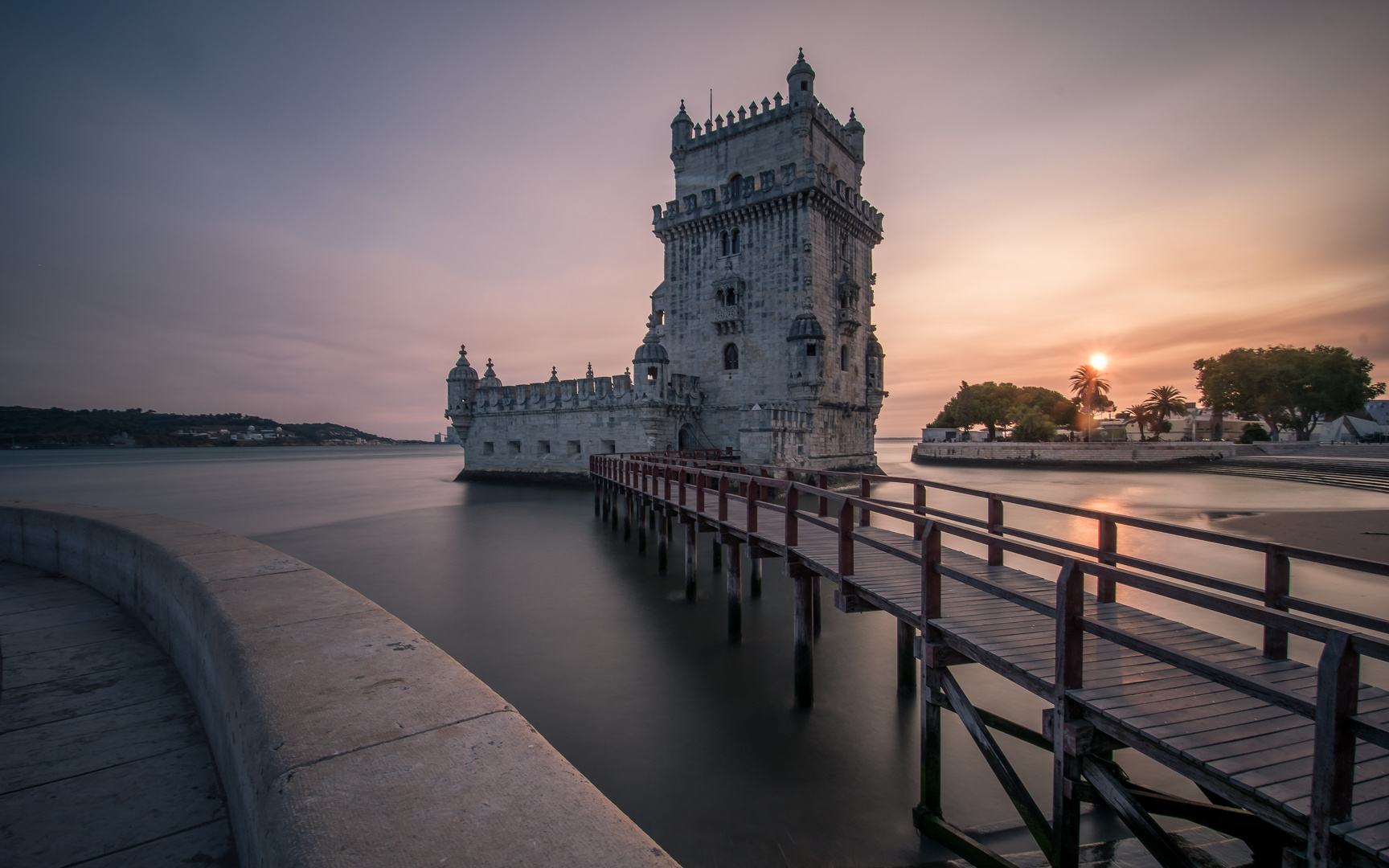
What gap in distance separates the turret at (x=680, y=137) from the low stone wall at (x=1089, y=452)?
40125 millimetres

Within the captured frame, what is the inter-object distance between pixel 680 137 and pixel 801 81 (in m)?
7.04

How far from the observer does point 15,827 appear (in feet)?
9.47

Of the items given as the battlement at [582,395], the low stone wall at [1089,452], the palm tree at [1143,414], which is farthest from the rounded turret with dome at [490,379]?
the palm tree at [1143,414]

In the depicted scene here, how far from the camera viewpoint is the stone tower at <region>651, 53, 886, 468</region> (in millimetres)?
27828

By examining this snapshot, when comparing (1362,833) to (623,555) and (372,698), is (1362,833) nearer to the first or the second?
(372,698)

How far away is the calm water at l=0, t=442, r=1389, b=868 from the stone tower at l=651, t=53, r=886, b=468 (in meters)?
10.3

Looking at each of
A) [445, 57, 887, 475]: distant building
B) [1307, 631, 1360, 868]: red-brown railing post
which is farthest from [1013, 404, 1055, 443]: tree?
[1307, 631, 1360, 868]: red-brown railing post

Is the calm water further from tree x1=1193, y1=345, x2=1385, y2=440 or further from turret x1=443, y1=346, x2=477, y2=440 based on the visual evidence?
tree x1=1193, y1=345, x2=1385, y2=440

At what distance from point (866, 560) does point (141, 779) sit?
6.52 meters

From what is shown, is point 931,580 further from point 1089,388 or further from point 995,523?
point 1089,388

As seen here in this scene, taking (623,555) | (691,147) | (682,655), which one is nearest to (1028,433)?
(691,147)

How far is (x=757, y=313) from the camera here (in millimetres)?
29344

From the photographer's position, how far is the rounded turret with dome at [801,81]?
93.5 ft

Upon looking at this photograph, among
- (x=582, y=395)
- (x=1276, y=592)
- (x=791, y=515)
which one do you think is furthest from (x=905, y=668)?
(x=582, y=395)
